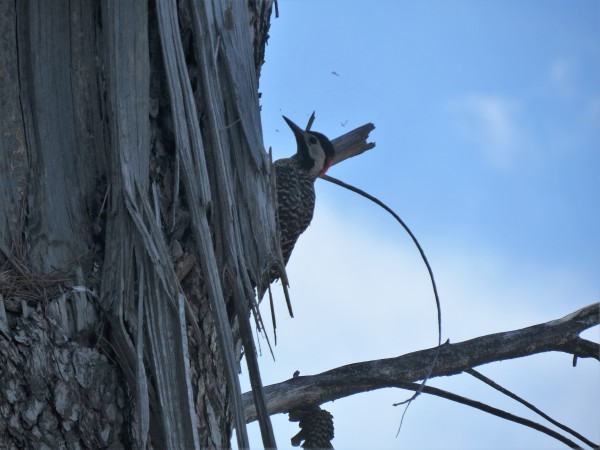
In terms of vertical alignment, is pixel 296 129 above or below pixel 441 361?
above

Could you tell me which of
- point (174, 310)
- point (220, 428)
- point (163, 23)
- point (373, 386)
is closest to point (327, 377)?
point (373, 386)

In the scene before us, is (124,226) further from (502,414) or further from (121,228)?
(502,414)

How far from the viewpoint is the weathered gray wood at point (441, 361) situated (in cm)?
332

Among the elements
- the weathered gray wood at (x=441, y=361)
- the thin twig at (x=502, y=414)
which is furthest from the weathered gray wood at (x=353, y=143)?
the thin twig at (x=502, y=414)

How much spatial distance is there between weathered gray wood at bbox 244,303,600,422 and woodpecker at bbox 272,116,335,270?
1872mm

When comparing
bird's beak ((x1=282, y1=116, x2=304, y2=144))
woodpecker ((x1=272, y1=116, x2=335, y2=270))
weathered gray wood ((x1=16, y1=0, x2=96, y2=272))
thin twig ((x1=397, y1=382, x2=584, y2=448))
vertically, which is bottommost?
thin twig ((x1=397, y1=382, x2=584, y2=448))

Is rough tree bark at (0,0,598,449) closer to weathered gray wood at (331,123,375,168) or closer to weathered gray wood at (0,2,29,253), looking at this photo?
weathered gray wood at (0,2,29,253)

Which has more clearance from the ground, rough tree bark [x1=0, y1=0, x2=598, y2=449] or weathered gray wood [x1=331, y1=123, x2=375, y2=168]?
weathered gray wood [x1=331, y1=123, x2=375, y2=168]

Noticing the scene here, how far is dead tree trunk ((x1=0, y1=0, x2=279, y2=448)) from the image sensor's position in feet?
6.84

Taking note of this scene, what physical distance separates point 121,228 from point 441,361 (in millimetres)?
1586

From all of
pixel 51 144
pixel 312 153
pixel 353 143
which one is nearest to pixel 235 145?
pixel 51 144

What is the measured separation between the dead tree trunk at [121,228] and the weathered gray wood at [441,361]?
2.48 feet

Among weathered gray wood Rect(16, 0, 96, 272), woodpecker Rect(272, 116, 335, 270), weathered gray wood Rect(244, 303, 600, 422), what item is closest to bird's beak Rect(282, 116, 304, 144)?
woodpecker Rect(272, 116, 335, 270)

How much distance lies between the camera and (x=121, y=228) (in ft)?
7.36
